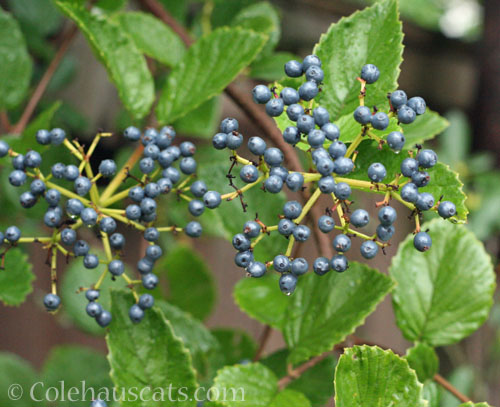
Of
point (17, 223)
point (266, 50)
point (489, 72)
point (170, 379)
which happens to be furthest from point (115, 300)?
point (489, 72)

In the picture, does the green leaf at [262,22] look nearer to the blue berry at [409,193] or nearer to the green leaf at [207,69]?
the green leaf at [207,69]

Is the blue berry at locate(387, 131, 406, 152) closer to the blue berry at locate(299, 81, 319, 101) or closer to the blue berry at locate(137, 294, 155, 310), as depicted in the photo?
the blue berry at locate(299, 81, 319, 101)

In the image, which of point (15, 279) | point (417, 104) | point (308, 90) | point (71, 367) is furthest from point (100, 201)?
point (71, 367)

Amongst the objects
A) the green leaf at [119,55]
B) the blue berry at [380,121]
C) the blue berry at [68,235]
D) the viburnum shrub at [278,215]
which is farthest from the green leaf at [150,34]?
the blue berry at [380,121]

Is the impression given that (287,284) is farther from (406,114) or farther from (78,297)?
(78,297)

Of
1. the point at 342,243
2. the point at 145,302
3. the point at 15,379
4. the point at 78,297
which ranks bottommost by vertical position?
the point at 15,379

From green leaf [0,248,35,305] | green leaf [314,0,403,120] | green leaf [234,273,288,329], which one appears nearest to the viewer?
green leaf [314,0,403,120]

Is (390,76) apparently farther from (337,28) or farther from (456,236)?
(456,236)

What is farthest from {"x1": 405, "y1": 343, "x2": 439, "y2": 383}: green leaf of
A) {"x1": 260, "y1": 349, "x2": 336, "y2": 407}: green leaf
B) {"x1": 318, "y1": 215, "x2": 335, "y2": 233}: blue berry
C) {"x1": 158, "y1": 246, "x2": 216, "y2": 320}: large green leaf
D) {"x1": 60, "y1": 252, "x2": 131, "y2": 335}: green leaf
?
{"x1": 60, "y1": 252, "x2": 131, "y2": 335}: green leaf
